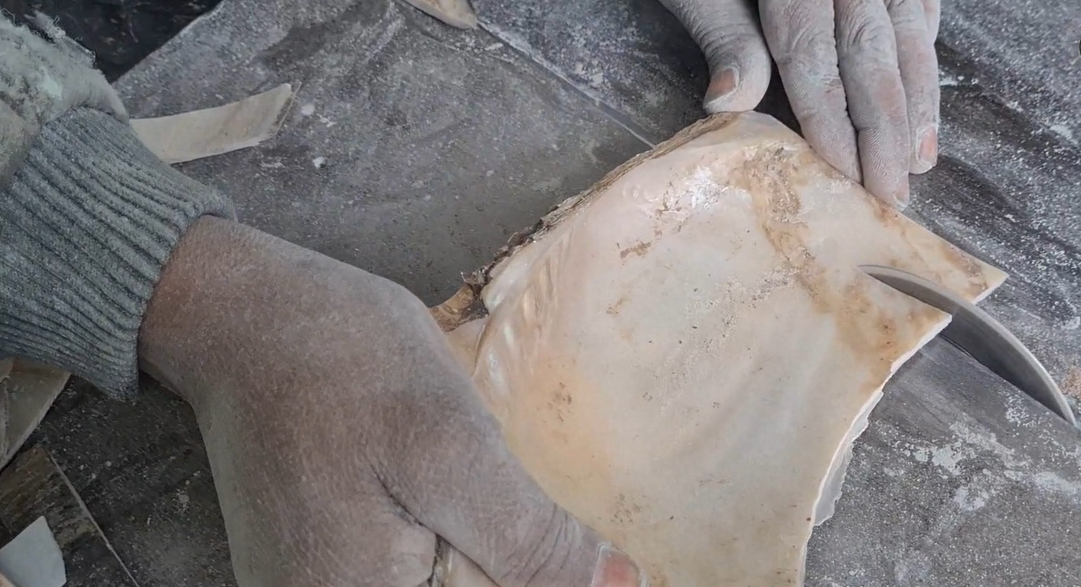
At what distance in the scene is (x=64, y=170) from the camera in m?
0.74

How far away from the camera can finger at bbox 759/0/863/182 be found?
0.98m

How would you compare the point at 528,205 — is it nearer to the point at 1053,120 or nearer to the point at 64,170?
the point at 64,170

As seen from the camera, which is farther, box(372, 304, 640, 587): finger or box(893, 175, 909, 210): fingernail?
box(893, 175, 909, 210): fingernail

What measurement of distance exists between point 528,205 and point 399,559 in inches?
21.3

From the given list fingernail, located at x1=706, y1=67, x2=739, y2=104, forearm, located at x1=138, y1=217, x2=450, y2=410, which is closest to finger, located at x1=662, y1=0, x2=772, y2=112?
fingernail, located at x1=706, y1=67, x2=739, y2=104

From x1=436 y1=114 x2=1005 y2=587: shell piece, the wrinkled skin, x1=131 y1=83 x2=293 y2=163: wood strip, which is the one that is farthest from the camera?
x1=131 y1=83 x2=293 y2=163: wood strip

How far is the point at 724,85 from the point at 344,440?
2.13 ft

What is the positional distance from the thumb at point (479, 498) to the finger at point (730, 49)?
538 mm

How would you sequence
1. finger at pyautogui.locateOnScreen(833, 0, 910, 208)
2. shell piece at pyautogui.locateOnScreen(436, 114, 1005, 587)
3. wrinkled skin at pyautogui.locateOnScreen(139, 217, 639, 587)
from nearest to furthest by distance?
wrinkled skin at pyautogui.locateOnScreen(139, 217, 639, 587), shell piece at pyautogui.locateOnScreen(436, 114, 1005, 587), finger at pyautogui.locateOnScreen(833, 0, 910, 208)

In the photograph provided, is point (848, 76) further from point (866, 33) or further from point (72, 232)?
point (72, 232)

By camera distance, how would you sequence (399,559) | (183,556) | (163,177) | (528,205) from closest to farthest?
(399,559) < (163,177) < (183,556) < (528,205)

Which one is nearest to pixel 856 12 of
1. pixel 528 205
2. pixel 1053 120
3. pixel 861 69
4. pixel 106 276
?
pixel 861 69

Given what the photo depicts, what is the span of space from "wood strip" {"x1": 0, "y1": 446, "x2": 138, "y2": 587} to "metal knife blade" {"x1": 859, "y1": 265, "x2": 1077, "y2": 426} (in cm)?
95

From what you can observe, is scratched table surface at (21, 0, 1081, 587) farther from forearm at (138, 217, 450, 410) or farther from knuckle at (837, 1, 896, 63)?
forearm at (138, 217, 450, 410)
